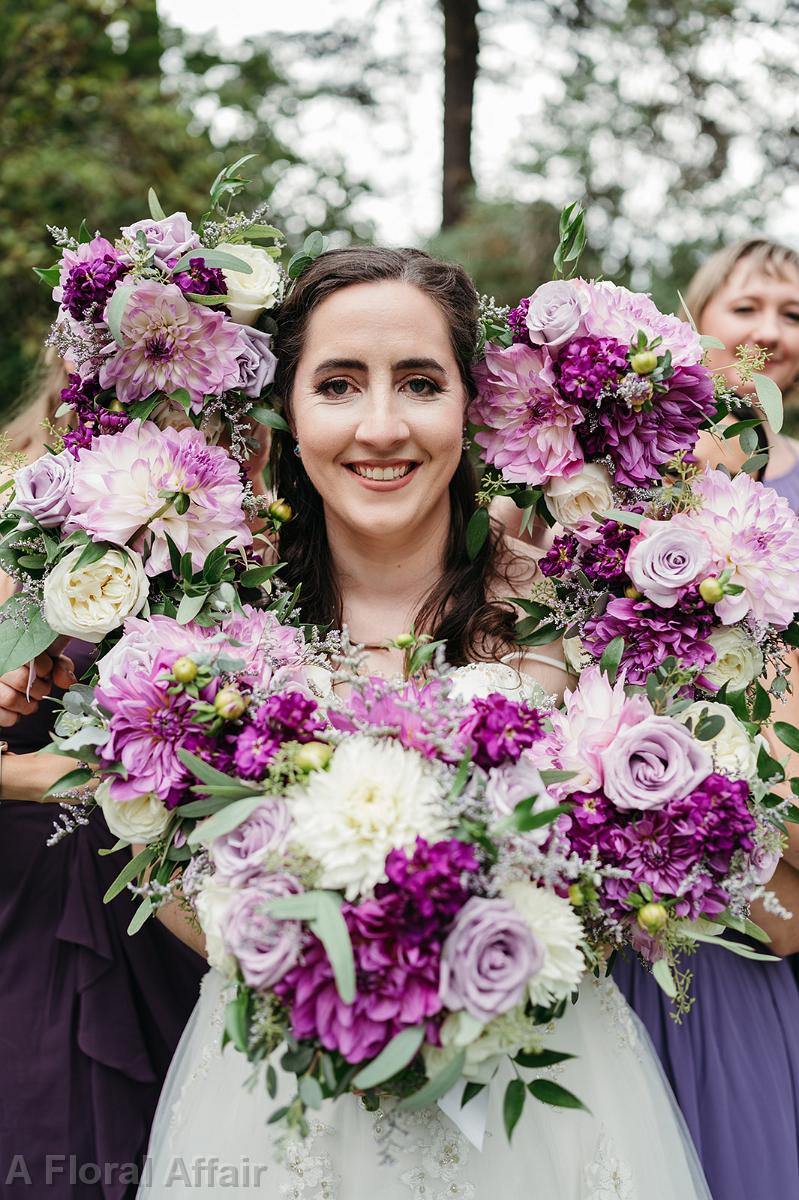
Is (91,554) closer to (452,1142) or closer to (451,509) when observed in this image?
(451,509)

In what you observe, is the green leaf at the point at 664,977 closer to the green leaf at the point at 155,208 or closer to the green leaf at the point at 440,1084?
the green leaf at the point at 440,1084

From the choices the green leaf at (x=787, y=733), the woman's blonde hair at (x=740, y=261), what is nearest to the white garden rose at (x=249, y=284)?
the green leaf at (x=787, y=733)

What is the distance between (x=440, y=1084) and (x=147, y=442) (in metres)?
1.33

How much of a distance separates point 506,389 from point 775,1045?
5.36ft

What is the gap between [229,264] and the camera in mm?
2227

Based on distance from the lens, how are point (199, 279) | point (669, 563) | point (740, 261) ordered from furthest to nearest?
point (740, 261)
point (199, 279)
point (669, 563)

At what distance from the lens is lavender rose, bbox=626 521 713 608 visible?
2.00 meters

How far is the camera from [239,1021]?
1.54m

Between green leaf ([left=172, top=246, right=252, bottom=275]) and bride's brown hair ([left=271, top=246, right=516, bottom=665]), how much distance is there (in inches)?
10.4

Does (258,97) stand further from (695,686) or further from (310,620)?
(695,686)

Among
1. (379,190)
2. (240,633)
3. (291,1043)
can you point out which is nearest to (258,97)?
(379,190)

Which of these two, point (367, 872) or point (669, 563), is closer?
point (367, 872)

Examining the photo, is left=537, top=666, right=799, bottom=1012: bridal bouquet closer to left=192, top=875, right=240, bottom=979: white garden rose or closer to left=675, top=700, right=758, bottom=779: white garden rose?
left=675, top=700, right=758, bottom=779: white garden rose

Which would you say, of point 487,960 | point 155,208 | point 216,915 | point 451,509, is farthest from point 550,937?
point 155,208
